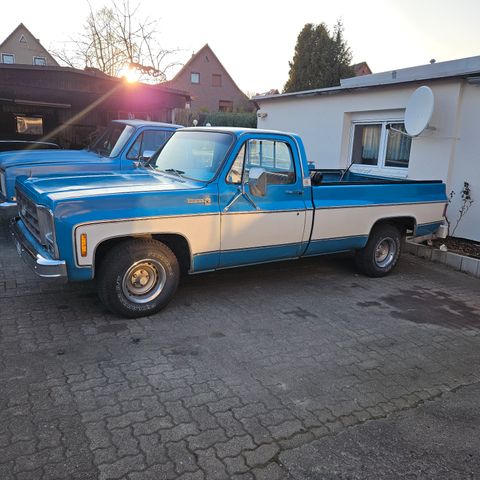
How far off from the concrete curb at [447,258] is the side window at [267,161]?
360cm

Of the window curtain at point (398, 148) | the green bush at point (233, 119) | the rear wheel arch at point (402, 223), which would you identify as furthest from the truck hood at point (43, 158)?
the green bush at point (233, 119)

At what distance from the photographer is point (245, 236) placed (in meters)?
5.06

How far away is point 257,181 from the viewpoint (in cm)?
488

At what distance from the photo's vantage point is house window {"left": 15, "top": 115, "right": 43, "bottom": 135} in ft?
49.4

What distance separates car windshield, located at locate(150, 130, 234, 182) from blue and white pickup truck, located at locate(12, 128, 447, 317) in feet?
0.05

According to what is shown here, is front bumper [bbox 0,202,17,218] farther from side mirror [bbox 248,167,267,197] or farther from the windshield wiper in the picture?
side mirror [bbox 248,167,267,197]

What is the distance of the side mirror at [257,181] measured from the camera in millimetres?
4855

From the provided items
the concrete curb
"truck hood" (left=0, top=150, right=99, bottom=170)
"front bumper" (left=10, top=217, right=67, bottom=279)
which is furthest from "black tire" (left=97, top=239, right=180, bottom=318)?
the concrete curb

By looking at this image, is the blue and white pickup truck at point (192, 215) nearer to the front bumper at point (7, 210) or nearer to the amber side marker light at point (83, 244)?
the amber side marker light at point (83, 244)

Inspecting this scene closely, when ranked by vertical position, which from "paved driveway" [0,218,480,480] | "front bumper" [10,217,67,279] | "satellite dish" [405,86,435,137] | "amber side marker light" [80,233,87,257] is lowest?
"paved driveway" [0,218,480,480]

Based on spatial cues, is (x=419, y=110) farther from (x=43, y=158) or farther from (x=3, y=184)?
(x=3, y=184)

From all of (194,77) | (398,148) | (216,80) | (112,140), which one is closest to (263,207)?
(112,140)

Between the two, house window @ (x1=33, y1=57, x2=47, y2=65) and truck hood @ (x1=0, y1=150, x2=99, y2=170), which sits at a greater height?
house window @ (x1=33, y1=57, x2=47, y2=65)

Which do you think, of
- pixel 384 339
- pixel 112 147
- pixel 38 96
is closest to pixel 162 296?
pixel 384 339
